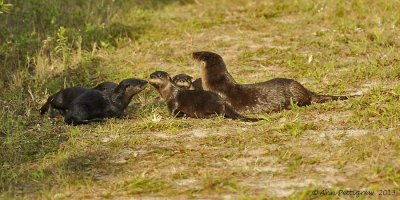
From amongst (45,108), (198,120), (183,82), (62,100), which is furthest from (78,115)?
(183,82)

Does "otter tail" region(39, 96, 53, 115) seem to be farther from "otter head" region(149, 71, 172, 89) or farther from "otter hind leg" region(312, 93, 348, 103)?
"otter hind leg" region(312, 93, 348, 103)

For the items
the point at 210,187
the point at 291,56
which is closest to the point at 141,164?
the point at 210,187

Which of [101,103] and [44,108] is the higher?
[101,103]

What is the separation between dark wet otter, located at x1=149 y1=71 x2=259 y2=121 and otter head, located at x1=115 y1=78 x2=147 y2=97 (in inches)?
7.6

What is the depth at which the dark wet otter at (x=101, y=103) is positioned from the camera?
25.2ft

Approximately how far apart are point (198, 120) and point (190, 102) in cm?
38

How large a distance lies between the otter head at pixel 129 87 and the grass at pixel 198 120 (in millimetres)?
266

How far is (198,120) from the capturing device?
297 inches

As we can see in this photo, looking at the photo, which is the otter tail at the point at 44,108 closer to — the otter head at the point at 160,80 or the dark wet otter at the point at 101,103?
the dark wet otter at the point at 101,103

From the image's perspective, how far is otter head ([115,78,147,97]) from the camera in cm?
817

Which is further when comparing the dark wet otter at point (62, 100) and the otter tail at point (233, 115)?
the dark wet otter at point (62, 100)

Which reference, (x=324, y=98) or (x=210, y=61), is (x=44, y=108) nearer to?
(x=210, y=61)

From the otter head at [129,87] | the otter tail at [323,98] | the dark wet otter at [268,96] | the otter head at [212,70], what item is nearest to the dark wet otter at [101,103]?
the otter head at [129,87]

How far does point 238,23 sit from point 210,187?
7.14 metres
